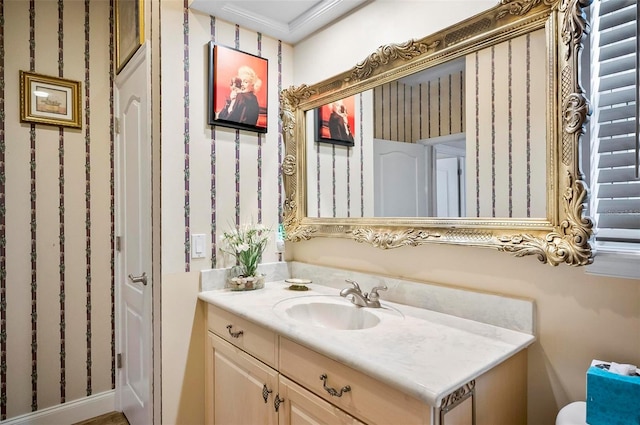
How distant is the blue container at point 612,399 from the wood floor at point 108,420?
2.53m

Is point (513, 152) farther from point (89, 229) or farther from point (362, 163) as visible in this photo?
point (89, 229)

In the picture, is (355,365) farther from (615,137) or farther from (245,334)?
(615,137)

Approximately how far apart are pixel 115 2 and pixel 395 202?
2.34 meters

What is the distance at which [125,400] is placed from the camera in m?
2.38

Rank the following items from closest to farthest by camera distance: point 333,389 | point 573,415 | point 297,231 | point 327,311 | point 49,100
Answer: point 573,415 < point 333,389 < point 327,311 < point 297,231 < point 49,100

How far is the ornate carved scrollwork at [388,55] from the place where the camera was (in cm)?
154

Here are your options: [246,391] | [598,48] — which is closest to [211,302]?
[246,391]

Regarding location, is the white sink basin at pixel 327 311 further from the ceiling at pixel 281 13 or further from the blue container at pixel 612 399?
the ceiling at pixel 281 13

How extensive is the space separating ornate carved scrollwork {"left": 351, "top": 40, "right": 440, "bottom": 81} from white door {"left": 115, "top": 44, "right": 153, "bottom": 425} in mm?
1073

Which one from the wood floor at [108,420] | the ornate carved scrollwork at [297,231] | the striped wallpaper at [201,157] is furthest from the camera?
the wood floor at [108,420]

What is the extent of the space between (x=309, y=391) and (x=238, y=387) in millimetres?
514

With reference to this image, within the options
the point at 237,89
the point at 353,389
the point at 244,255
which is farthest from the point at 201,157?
the point at 353,389

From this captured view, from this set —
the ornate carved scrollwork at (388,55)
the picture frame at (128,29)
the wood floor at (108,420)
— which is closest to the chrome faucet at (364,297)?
the ornate carved scrollwork at (388,55)

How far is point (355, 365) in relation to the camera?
3.40 feet
